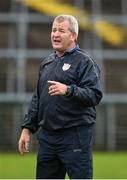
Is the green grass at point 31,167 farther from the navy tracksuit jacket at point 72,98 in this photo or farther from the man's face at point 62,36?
the man's face at point 62,36

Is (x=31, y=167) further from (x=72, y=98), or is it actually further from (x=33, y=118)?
(x=72, y=98)

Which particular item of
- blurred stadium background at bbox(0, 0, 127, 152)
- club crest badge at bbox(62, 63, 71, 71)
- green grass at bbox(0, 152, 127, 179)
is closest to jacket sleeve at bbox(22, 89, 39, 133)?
club crest badge at bbox(62, 63, 71, 71)

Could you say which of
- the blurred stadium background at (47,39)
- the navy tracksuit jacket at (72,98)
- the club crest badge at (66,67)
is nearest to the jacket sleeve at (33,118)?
the navy tracksuit jacket at (72,98)

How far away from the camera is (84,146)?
5426 millimetres

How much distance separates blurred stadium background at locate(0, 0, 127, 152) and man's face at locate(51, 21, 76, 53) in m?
12.4

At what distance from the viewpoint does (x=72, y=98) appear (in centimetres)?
530

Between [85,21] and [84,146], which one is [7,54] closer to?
[85,21]

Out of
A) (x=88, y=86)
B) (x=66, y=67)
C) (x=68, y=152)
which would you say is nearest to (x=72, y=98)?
(x=88, y=86)

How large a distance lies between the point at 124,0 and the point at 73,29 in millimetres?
15258

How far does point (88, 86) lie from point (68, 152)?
21.3 inches

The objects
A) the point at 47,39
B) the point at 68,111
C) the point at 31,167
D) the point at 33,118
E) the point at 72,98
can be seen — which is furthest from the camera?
the point at 47,39

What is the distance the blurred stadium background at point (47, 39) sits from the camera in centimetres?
1927

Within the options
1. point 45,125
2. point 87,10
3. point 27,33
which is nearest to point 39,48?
point 27,33

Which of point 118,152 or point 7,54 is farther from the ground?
point 7,54
